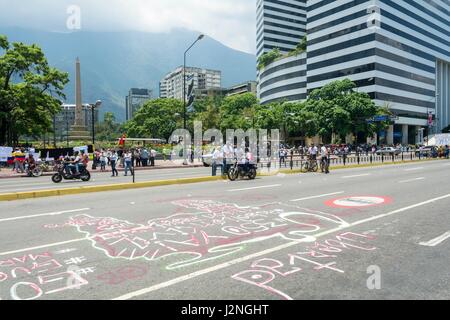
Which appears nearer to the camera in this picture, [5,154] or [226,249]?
[226,249]

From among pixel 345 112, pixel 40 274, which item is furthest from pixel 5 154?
pixel 345 112

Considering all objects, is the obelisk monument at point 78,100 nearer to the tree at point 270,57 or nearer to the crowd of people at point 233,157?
the crowd of people at point 233,157

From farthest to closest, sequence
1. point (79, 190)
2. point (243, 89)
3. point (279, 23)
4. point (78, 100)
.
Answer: point (243, 89), point (279, 23), point (78, 100), point (79, 190)

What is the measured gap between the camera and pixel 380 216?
27.8 feet

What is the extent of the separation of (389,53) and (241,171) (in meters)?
74.3

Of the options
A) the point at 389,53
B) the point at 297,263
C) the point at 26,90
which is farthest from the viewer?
the point at 389,53

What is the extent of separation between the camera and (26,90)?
37.1 meters

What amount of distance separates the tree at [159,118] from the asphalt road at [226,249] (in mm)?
80168

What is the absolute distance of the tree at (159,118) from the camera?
8988 cm

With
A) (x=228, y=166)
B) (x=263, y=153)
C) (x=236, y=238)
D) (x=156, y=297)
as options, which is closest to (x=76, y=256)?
(x=156, y=297)

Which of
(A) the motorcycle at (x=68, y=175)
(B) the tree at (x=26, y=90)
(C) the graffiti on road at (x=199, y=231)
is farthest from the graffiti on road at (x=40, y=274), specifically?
(B) the tree at (x=26, y=90)

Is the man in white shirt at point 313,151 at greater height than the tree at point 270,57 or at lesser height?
lesser

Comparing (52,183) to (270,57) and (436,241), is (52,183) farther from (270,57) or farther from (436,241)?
(270,57)

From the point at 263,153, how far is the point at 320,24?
2716 inches
